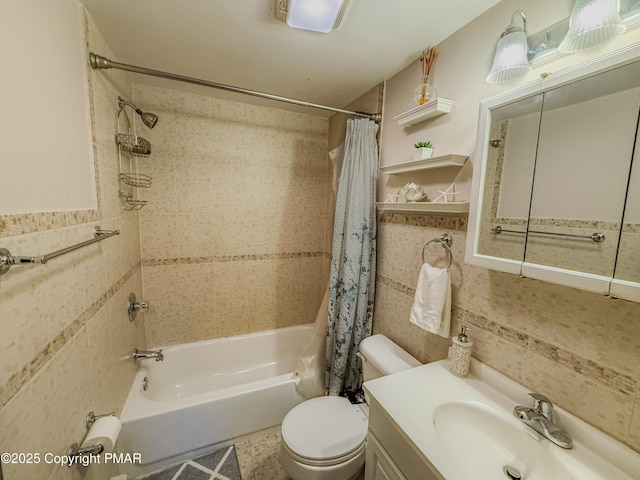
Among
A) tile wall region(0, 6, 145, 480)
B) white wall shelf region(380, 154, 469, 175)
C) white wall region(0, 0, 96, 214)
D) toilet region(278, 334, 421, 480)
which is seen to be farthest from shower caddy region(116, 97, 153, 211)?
toilet region(278, 334, 421, 480)

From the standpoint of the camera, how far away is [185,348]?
2109 millimetres

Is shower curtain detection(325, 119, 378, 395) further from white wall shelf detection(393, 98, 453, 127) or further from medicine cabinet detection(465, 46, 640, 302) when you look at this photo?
medicine cabinet detection(465, 46, 640, 302)

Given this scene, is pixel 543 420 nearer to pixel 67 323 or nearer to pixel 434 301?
pixel 434 301

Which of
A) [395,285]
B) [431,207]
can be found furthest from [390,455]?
[431,207]

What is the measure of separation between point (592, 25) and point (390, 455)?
146 cm

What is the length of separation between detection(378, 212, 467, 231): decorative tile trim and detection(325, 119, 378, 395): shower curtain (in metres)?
0.11

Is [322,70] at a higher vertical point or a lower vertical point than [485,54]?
higher

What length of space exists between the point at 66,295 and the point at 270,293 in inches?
62.7

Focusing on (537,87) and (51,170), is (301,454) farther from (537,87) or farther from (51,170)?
(537,87)

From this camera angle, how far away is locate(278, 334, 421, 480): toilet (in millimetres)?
1201

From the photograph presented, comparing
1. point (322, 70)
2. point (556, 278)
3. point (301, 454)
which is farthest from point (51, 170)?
point (556, 278)

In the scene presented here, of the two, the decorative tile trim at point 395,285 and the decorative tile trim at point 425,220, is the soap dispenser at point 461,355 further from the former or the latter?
the decorative tile trim at point 425,220

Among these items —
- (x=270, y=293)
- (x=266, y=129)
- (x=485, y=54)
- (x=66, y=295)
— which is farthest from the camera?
(x=270, y=293)

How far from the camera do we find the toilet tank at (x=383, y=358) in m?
1.35
